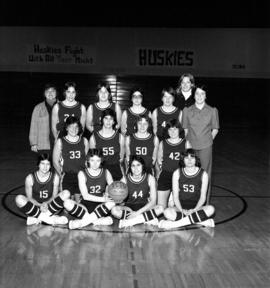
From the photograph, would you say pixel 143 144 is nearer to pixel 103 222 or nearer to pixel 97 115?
pixel 97 115

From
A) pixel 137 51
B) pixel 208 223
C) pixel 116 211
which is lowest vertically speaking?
pixel 208 223

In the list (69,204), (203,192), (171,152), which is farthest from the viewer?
(171,152)

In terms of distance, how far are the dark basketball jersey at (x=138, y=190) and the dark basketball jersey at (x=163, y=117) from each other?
0.57m

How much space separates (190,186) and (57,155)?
127cm

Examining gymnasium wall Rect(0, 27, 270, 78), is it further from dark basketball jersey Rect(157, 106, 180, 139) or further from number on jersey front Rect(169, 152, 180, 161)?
number on jersey front Rect(169, 152, 180, 161)

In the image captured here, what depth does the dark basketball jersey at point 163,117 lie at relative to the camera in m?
4.36

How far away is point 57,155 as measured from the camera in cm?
428

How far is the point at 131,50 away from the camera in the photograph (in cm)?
1099

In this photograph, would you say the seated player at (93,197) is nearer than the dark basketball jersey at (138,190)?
Yes

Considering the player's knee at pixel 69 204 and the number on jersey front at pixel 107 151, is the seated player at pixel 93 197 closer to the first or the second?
the player's knee at pixel 69 204

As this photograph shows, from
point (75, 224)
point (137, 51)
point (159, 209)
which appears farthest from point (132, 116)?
point (137, 51)

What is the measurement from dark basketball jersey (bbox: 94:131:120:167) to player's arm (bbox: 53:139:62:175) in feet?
1.14

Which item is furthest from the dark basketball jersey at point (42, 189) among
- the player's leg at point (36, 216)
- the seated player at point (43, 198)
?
the player's leg at point (36, 216)

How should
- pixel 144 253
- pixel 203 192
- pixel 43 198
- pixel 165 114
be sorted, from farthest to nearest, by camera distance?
pixel 165 114
pixel 43 198
pixel 203 192
pixel 144 253
